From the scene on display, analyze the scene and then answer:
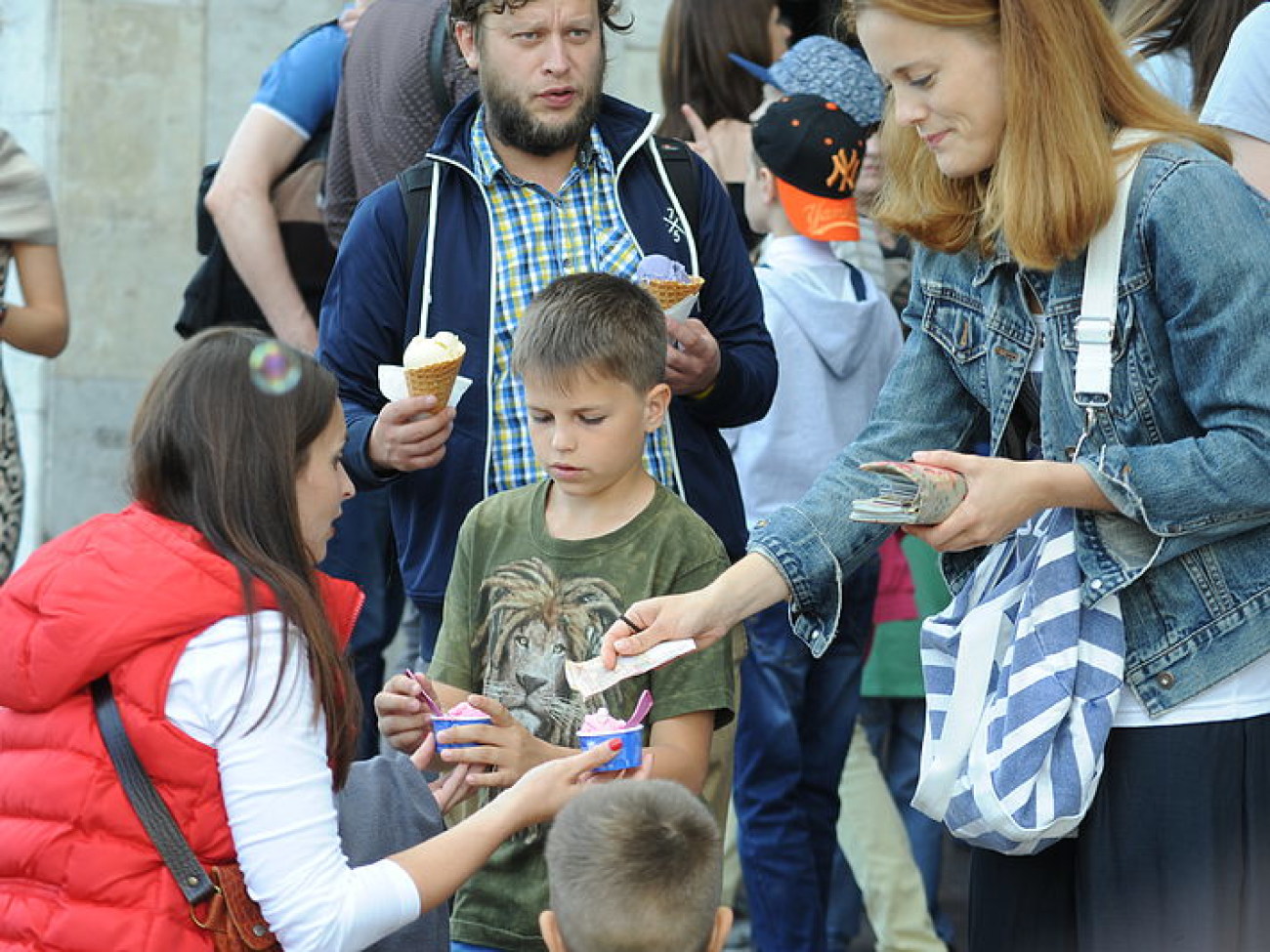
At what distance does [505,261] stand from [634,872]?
1731mm

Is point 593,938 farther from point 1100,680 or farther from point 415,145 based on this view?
point 415,145

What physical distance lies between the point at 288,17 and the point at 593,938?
5.25 meters

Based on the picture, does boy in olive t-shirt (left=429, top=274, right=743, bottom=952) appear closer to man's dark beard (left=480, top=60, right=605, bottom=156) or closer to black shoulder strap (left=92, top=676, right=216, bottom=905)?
man's dark beard (left=480, top=60, right=605, bottom=156)

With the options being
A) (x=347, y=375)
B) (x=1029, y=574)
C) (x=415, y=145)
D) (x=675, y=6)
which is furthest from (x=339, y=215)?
(x=1029, y=574)

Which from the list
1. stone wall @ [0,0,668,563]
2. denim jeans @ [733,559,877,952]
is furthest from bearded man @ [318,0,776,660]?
stone wall @ [0,0,668,563]

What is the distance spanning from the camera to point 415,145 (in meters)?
4.66

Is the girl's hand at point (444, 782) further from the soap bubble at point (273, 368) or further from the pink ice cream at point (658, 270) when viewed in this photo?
the pink ice cream at point (658, 270)

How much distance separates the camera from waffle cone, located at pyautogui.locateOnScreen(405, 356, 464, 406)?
3688mm

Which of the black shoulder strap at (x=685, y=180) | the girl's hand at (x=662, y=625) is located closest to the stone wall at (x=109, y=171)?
the black shoulder strap at (x=685, y=180)

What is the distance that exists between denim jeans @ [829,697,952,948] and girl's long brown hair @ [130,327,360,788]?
9.99 ft

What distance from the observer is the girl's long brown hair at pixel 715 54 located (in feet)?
18.6

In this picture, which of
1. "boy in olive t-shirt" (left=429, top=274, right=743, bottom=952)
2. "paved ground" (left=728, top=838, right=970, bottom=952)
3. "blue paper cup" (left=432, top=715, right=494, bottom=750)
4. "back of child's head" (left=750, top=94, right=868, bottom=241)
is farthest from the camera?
"paved ground" (left=728, top=838, right=970, bottom=952)

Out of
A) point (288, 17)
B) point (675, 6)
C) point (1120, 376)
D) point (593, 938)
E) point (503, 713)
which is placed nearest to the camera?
point (593, 938)

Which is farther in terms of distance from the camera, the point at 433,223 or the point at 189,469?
Result: the point at 433,223
